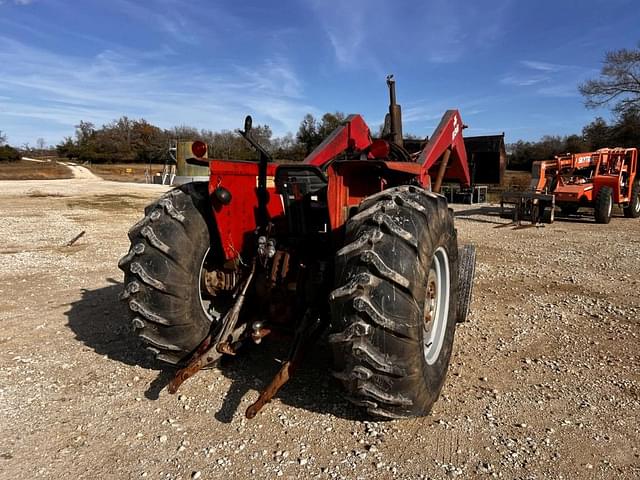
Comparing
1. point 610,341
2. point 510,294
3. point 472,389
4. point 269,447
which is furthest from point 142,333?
point 510,294

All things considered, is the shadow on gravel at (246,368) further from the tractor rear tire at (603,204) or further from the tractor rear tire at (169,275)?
the tractor rear tire at (603,204)

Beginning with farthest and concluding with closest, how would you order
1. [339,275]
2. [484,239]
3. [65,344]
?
[484,239] < [65,344] < [339,275]

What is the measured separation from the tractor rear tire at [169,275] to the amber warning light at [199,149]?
53cm

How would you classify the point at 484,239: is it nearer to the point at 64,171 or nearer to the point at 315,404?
the point at 315,404

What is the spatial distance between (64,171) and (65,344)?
4467cm

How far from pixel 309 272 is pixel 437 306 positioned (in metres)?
0.98

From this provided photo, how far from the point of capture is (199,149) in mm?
2951

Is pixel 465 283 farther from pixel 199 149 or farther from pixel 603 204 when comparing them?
pixel 603 204

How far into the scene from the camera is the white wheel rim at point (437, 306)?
3.20 m

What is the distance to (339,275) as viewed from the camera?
2.54 meters

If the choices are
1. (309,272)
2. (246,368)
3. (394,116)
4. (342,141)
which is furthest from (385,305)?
(394,116)

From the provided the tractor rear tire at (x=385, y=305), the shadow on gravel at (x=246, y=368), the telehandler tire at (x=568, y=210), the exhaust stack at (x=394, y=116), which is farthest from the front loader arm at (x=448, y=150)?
the telehandler tire at (x=568, y=210)

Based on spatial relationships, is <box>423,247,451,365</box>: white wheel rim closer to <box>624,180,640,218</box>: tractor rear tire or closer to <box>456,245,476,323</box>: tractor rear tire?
<box>456,245,476,323</box>: tractor rear tire

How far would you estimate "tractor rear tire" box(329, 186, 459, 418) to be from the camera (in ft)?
7.95
